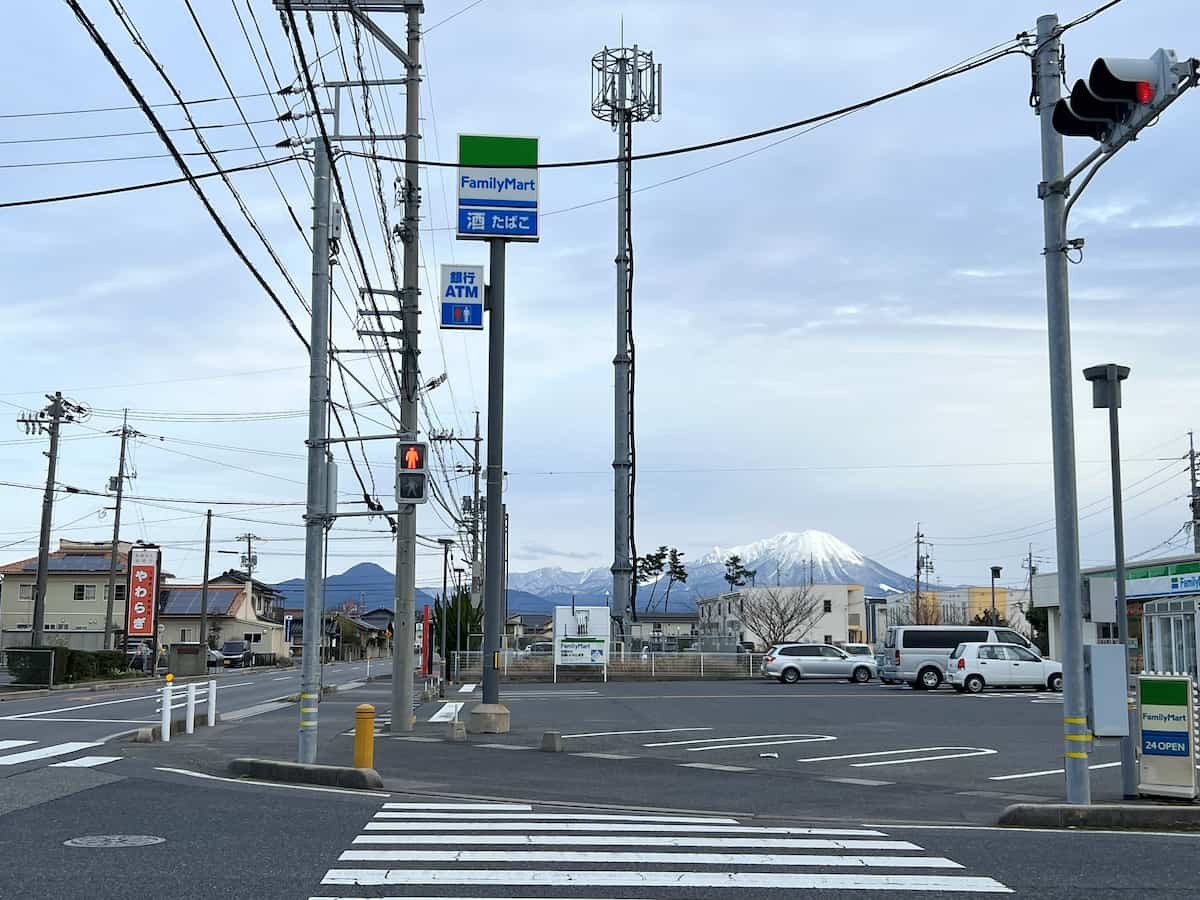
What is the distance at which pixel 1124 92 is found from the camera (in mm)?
10375

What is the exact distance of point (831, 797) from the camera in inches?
546

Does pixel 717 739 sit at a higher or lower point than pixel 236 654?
higher

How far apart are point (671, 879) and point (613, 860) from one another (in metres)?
0.83

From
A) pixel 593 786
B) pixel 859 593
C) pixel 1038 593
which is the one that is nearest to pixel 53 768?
pixel 593 786

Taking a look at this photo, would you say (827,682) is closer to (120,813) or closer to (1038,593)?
(1038,593)

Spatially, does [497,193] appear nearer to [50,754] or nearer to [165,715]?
[165,715]

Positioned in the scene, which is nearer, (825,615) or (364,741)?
(364,741)

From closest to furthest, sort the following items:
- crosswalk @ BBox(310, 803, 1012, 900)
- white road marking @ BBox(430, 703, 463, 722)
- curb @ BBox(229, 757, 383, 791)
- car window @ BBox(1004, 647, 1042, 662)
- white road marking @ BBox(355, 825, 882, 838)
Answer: crosswalk @ BBox(310, 803, 1012, 900)
white road marking @ BBox(355, 825, 882, 838)
curb @ BBox(229, 757, 383, 791)
white road marking @ BBox(430, 703, 463, 722)
car window @ BBox(1004, 647, 1042, 662)

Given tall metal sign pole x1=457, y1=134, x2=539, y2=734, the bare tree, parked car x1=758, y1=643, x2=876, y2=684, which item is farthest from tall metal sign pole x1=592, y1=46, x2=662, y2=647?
the bare tree

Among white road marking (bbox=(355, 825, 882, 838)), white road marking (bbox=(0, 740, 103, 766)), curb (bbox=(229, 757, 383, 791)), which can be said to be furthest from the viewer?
white road marking (bbox=(0, 740, 103, 766))

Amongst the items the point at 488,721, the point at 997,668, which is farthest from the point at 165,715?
the point at 997,668

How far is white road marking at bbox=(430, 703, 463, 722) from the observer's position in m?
25.5

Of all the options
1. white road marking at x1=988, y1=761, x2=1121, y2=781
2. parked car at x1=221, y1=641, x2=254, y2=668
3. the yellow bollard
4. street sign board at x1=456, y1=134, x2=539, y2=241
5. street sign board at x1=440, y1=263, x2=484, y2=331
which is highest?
street sign board at x1=456, y1=134, x2=539, y2=241

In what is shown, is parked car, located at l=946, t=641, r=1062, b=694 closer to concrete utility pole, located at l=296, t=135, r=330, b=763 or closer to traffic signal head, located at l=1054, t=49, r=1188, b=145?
concrete utility pole, located at l=296, t=135, r=330, b=763
